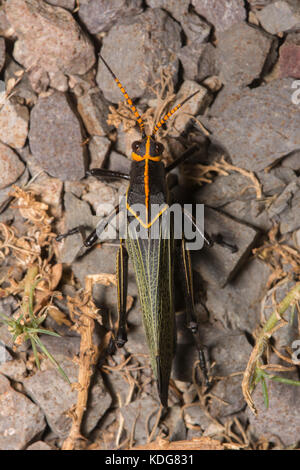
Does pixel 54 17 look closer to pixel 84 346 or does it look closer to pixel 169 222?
pixel 169 222

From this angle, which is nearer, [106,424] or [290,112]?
[290,112]

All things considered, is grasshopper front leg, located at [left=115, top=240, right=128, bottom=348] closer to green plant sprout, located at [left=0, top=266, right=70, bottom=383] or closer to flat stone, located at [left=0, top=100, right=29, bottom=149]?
green plant sprout, located at [left=0, top=266, right=70, bottom=383]

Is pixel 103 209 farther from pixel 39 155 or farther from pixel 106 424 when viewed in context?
pixel 106 424

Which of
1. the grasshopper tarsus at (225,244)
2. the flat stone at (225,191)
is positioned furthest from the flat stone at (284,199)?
the grasshopper tarsus at (225,244)

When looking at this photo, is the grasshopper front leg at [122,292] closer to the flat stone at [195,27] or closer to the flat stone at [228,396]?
the flat stone at [228,396]

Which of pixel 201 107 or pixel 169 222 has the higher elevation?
pixel 201 107

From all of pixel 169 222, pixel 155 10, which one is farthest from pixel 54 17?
pixel 169 222

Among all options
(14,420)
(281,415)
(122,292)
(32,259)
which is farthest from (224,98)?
(14,420)

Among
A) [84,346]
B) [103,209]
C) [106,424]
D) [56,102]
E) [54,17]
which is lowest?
[106,424]

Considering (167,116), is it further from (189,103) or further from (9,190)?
(9,190)
